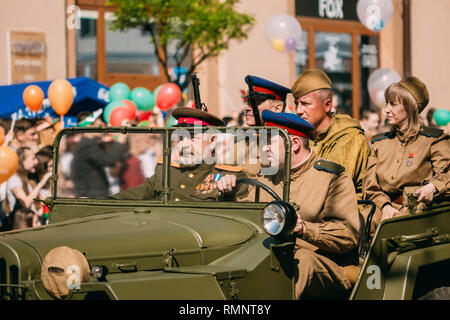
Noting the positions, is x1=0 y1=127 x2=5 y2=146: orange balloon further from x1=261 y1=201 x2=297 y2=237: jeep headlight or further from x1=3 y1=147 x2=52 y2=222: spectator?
x1=261 y1=201 x2=297 y2=237: jeep headlight

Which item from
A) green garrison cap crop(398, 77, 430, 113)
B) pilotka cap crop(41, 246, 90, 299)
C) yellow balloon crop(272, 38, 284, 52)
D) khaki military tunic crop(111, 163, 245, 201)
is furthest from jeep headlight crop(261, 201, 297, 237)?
yellow balloon crop(272, 38, 284, 52)

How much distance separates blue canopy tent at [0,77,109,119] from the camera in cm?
1091

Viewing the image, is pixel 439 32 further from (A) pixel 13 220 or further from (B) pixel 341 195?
→ (B) pixel 341 195

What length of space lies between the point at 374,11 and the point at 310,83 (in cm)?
660

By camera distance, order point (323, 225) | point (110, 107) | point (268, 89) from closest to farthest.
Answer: point (323, 225), point (268, 89), point (110, 107)

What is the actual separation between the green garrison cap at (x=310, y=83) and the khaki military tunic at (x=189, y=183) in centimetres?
139

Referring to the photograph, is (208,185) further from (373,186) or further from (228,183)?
(373,186)

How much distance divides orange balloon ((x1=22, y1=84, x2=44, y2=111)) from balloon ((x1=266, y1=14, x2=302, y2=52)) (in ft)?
12.6

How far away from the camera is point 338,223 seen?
15.1 ft

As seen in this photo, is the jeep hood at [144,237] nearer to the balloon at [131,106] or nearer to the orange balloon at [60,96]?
the orange balloon at [60,96]

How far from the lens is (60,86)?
10.4 m

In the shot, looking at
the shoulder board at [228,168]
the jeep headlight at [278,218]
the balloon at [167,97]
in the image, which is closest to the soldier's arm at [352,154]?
the shoulder board at [228,168]

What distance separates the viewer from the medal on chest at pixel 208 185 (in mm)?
4782

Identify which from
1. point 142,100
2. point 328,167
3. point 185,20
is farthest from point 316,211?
point 185,20
